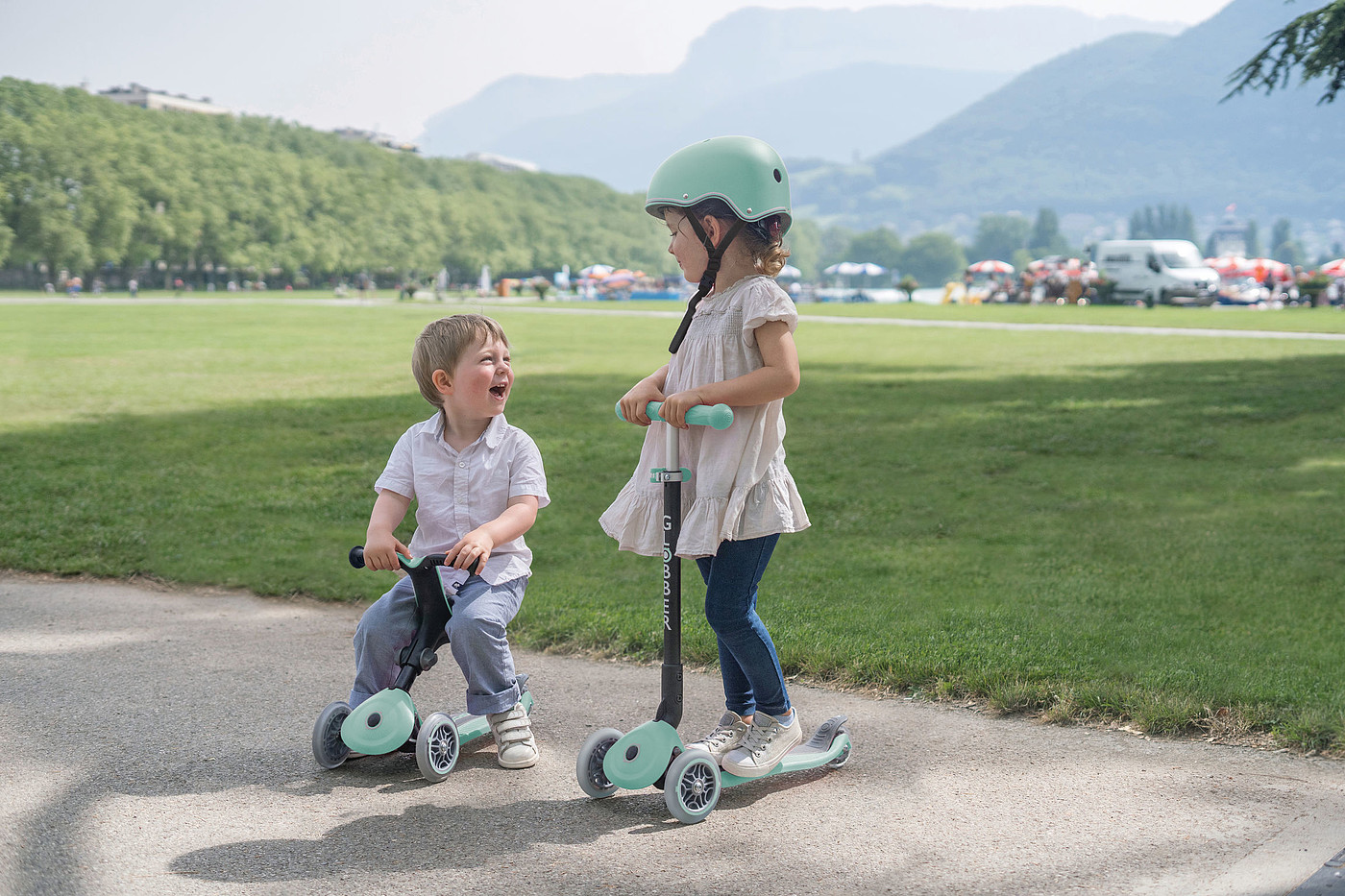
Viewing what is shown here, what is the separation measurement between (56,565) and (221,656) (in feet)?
6.72

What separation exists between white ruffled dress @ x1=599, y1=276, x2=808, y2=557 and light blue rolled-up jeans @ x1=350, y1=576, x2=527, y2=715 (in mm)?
423

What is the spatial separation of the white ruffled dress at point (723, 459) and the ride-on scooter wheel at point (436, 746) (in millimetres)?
729

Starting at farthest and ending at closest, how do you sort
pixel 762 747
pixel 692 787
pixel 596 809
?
pixel 762 747, pixel 596 809, pixel 692 787

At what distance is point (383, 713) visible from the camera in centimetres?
320

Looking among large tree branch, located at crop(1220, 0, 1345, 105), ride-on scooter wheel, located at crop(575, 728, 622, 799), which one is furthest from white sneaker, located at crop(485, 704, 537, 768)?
large tree branch, located at crop(1220, 0, 1345, 105)

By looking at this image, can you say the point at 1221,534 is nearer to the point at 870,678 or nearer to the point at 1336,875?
the point at 870,678

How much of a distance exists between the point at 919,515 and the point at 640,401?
15.1 ft

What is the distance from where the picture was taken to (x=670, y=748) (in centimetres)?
312

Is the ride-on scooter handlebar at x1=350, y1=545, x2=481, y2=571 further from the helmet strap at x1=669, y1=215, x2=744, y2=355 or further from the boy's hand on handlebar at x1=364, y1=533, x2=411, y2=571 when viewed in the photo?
the helmet strap at x1=669, y1=215, x2=744, y2=355

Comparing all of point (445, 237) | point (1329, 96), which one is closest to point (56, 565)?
point (1329, 96)

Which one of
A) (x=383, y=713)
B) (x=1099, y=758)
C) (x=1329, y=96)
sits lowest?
(x=1099, y=758)

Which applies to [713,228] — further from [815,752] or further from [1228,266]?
[1228,266]

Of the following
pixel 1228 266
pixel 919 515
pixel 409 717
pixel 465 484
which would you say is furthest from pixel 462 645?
pixel 1228 266

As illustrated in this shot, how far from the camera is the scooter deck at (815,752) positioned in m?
3.29
